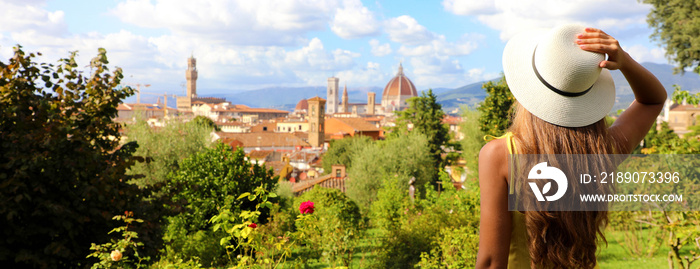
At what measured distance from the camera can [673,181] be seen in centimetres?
524

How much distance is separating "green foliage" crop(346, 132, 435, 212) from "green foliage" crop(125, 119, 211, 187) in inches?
284

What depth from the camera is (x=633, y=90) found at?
1484mm

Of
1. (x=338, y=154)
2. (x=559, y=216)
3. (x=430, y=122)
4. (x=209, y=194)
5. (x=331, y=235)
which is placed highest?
(x=430, y=122)

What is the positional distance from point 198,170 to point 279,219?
80.1 inches

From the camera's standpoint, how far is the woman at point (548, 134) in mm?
1156

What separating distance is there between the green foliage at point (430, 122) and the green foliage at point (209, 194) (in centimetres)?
2134

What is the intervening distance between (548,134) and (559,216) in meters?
0.21

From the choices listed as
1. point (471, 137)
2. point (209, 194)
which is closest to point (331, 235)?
point (209, 194)

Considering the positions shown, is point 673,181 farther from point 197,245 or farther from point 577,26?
point 197,245

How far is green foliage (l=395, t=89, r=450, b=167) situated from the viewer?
30.9 meters

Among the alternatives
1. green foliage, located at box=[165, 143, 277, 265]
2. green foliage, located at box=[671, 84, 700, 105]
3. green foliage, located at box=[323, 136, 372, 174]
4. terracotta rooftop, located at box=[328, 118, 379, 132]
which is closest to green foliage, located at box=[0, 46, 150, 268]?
green foliage, located at box=[165, 143, 277, 265]

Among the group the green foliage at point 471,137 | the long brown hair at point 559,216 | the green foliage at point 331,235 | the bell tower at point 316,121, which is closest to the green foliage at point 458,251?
the green foliage at point 331,235

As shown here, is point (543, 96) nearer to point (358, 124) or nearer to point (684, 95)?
point (684, 95)

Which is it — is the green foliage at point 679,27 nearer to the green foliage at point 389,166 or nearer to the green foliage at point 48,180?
the green foliage at point 389,166
